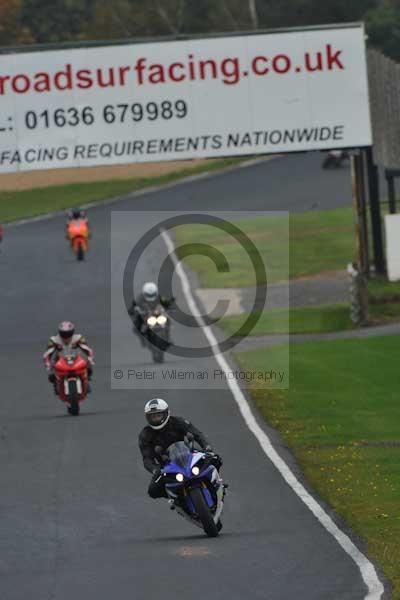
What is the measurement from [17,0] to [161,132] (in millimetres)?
57162

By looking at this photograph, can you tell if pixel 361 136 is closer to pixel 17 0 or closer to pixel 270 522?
pixel 270 522

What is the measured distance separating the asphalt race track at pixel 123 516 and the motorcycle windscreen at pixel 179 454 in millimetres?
810

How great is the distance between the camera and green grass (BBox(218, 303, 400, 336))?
37656 millimetres

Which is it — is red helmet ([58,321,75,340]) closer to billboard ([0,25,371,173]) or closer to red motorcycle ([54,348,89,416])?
red motorcycle ([54,348,89,416])

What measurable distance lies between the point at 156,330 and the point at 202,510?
666 inches

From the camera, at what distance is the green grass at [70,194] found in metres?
68.9

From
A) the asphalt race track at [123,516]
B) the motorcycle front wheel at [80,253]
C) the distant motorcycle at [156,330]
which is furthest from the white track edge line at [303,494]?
the motorcycle front wheel at [80,253]

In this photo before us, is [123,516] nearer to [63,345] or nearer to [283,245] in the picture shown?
[63,345]

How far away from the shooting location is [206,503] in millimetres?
14539

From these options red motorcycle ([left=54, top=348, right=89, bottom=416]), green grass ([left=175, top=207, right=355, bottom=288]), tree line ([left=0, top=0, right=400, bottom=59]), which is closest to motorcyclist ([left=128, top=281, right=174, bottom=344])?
red motorcycle ([left=54, top=348, right=89, bottom=416])

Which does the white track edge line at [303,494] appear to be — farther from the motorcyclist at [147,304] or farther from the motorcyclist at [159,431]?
the motorcyclist at [147,304]

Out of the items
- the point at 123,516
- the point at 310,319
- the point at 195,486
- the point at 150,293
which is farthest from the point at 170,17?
the point at 195,486

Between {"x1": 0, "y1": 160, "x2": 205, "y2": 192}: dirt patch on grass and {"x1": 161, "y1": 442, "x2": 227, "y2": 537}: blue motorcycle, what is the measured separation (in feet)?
196

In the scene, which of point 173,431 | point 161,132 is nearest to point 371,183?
point 161,132
